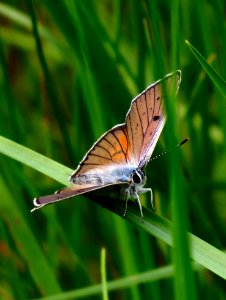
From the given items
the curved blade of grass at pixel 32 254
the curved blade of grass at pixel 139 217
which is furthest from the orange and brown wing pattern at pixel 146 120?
the curved blade of grass at pixel 32 254

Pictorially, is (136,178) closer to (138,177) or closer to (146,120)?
(138,177)

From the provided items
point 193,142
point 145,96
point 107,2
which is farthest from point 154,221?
point 107,2

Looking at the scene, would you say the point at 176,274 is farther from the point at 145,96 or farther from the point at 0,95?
the point at 0,95

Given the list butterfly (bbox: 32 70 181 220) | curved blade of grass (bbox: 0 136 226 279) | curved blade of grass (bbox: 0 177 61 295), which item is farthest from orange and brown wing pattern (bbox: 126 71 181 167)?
curved blade of grass (bbox: 0 177 61 295)

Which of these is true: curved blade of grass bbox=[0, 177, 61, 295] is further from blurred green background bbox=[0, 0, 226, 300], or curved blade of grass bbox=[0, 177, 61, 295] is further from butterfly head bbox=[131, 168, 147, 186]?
butterfly head bbox=[131, 168, 147, 186]

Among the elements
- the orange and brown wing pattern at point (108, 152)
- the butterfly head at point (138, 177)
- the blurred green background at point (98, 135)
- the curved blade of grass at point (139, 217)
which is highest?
the blurred green background at point (98, 135)

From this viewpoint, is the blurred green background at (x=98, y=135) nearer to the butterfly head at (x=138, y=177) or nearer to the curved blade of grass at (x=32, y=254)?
the curved blade of grass at (x=32, y=254)
